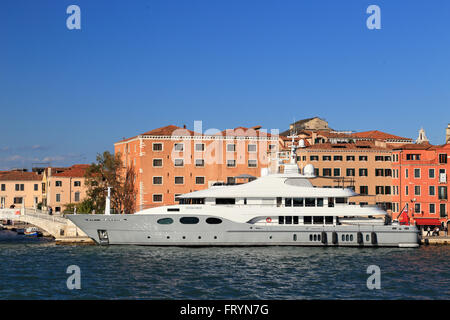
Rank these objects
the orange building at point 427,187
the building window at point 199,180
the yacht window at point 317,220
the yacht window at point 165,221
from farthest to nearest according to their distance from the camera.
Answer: the building window at point 199,180, the orange building at point 427,187, the yacht window at point 317,220, the yacht window at point 165,221

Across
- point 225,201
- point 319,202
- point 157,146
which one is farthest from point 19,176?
point 319,202

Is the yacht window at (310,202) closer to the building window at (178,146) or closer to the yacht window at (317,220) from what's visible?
the yacht window at (317,220)

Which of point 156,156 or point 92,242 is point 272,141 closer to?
point 156,156

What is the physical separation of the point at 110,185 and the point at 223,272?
2933cm

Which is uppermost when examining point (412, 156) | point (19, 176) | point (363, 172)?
point (412, 156)

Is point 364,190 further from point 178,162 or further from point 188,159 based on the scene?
point 178,162

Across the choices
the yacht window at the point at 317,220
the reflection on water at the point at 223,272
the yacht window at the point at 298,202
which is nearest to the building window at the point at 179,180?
the reflection on water at the point at 223,272

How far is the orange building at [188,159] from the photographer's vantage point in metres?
53.8

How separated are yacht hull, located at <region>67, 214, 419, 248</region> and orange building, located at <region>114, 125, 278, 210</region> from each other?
13.7m

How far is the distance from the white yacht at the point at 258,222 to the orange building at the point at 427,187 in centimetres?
1090

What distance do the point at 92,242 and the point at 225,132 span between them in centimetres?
1924

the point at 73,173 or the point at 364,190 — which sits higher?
the point at 73,173

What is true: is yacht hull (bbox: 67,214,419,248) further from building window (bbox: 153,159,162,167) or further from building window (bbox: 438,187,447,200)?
building window (bbox: 153,159,162,167)

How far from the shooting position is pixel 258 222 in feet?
129
